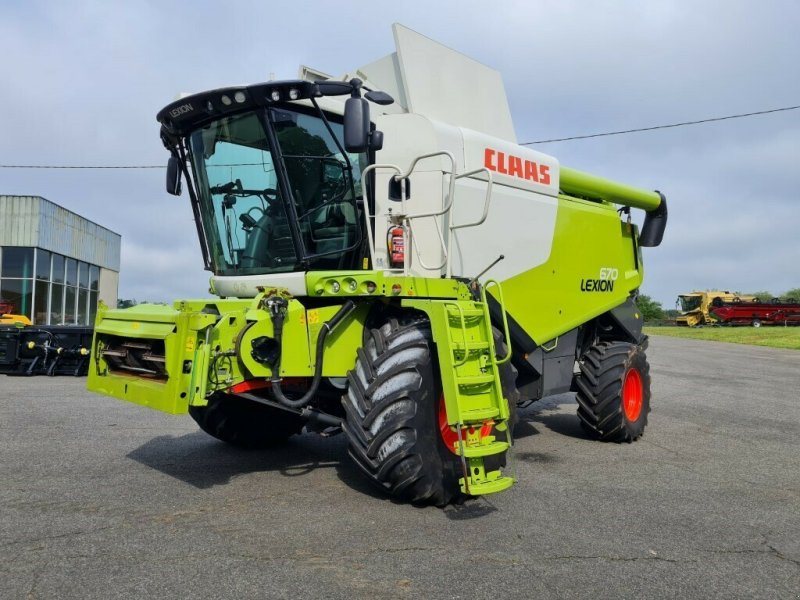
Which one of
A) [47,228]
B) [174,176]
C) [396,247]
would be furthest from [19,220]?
[396,247]

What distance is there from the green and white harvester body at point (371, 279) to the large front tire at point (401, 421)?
0.04 ft

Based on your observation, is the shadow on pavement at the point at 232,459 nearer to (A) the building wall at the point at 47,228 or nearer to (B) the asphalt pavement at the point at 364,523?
(B) the asphalt pavement at the point at 364,523

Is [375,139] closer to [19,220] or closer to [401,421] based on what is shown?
[401,421]

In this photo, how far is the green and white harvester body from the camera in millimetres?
4301

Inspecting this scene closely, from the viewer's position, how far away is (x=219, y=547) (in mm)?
3605

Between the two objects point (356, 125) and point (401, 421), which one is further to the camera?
point (356, 125)

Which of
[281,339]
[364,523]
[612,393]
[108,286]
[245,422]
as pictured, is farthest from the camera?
[108,286]

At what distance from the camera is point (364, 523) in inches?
159

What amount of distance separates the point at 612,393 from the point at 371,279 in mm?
3507

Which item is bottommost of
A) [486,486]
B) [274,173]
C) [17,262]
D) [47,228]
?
[486,486]

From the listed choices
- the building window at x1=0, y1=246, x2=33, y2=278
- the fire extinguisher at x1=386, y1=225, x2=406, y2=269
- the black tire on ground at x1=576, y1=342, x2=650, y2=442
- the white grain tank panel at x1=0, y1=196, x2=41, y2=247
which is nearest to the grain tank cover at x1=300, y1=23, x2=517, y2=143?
the fire extinguisher at x1=386, y1=225, x2=406, y2=269

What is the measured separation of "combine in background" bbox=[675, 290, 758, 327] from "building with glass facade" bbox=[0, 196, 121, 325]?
4080 cm

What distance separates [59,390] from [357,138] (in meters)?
8.22

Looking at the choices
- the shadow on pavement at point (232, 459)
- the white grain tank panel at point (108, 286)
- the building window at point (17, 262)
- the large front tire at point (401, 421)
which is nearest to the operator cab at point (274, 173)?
the large front tire at point (401, 421)
